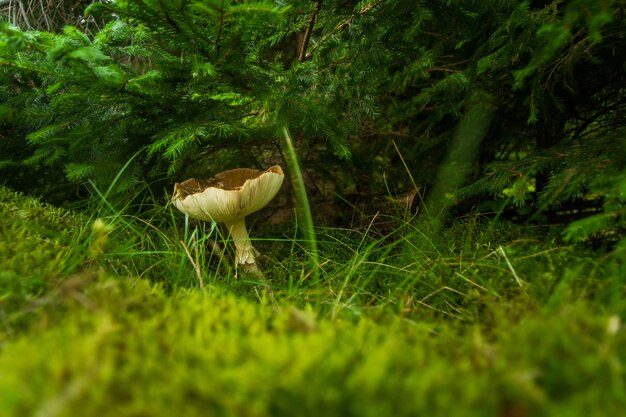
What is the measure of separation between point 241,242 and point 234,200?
0.34m

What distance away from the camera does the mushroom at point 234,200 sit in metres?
1.85

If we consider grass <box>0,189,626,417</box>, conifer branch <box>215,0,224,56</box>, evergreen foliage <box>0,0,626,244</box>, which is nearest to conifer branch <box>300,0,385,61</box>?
evergreen foliage <box>0,0,626,244</box>

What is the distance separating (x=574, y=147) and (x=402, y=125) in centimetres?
153

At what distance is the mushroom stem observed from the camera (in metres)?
2.12

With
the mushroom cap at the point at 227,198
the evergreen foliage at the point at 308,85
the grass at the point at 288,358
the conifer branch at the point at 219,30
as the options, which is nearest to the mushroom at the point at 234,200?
the mushroom cap at the point at 227,198

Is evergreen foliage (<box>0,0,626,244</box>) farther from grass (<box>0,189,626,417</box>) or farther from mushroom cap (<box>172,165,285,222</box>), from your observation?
grass (<box>0,189,626,417</box>)

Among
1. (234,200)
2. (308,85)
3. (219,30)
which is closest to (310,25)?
(308,85)

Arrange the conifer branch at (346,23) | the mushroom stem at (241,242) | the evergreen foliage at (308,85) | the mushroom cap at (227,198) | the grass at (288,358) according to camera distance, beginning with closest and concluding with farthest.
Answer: the grass at (288,358)
the evergreen foliage at (308,85)
the mushroom cap at (227,198)
the conifer branch at (346,23)
the mushroom stem at (241,242)

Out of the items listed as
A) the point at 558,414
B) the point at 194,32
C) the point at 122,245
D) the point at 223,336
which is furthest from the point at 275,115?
the point at 558,414

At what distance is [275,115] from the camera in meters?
1.91

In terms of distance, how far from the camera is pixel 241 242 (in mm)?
2141

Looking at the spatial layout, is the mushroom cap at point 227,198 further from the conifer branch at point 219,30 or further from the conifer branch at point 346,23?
the conifer branch at point 346,23

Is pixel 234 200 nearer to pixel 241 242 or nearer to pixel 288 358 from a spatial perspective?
pixel 241 242

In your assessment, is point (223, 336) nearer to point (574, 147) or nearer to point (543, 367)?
point (543, 367)
